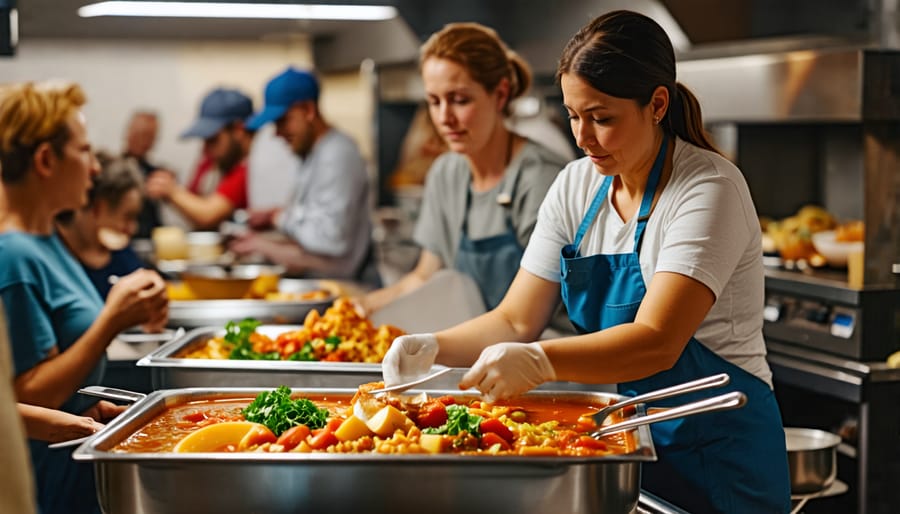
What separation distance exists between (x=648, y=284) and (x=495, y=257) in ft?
3.53

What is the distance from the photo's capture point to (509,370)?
181 cm

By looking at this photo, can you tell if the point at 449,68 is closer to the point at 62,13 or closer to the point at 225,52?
the point at 62,13

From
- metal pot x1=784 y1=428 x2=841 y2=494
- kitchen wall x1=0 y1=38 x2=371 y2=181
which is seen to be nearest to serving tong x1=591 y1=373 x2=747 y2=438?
metal pot x1=784 y1=428 x2=841 y2=494

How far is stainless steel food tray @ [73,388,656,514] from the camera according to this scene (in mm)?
1491

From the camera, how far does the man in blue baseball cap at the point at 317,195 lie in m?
4.58

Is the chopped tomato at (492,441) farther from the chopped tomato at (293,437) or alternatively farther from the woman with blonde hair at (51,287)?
the woman with blonde hair at (51,287)

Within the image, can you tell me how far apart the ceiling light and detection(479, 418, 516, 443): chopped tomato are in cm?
269

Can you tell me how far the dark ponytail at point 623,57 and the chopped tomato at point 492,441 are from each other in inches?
26.1

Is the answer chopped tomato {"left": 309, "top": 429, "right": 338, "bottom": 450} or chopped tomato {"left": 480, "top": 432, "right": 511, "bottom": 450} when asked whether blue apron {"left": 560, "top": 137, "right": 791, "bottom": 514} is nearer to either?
chopped tomato {"left": 480, "top": 432, "right": 511, "bottom": 450}

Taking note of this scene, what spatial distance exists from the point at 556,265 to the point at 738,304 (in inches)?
15.2

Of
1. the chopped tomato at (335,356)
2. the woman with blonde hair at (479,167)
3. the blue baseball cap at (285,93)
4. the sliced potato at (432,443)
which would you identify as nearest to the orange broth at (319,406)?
the sliced potato at (432,443)

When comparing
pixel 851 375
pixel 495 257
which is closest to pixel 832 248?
pixel 851 375

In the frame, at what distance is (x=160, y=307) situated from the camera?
2.76 m

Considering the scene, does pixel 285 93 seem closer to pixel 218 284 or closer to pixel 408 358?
pixel 218 284
